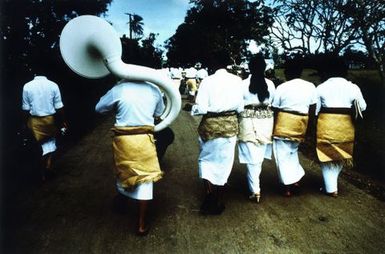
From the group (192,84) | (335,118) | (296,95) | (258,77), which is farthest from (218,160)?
(192,84)

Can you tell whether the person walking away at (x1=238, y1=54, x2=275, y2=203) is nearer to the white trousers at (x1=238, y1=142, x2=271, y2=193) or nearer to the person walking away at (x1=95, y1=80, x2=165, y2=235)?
the white trousers at (x1=238, y1=142, x2=271, y2=193)

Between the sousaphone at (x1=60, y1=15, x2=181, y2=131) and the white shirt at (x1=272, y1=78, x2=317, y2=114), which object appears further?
the white shirt at (x1=272, y1=78, x2=317, y2=114)

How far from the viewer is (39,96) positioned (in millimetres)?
6074

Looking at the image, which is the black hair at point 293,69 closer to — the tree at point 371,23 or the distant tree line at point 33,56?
the distant tree line at point 33,56

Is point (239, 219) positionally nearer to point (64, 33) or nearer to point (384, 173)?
point (64, 33)

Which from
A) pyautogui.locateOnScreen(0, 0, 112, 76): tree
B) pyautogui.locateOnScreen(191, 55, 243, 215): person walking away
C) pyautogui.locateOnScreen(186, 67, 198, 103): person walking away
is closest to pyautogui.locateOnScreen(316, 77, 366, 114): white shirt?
pyautogui.locateOnScreen(191, 55, 243, 215): person walking away

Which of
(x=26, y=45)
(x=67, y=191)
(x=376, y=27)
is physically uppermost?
(x=376, y=27)

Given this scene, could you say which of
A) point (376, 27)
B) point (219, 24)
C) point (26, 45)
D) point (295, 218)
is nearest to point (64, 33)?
point (295, 218)

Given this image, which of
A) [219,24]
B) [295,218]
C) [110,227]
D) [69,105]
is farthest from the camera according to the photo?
[219,24]

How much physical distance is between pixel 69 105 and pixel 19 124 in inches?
127

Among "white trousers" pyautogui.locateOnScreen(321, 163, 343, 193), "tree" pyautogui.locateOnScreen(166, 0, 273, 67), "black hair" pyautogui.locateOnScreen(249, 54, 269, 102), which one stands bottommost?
"white trousers" pyautogui.locateOnScreen(321, 163, 343, 193)

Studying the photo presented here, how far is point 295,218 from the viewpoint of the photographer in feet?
15.8

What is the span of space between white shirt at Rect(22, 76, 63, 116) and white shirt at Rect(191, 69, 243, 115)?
98.8 inches

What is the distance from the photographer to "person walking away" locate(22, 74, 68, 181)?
6066 mm
